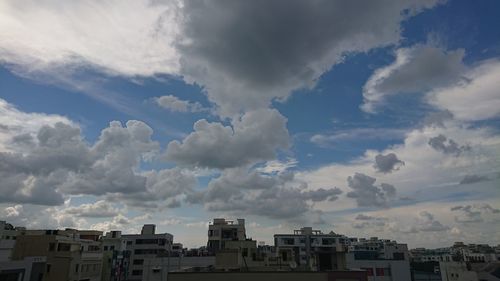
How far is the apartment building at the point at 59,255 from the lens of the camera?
7912cm

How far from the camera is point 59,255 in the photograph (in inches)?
3196

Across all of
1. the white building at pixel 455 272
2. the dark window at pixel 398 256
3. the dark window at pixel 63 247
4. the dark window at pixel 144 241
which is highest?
the dark window at pixel 144 241

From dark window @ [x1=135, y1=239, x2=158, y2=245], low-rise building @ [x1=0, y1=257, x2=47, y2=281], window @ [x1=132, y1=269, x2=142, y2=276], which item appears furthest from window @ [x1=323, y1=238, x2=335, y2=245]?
low-rise building @ [x1=0, y1=257, x2=47, y2=281]

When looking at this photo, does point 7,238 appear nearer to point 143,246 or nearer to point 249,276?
point 143,246

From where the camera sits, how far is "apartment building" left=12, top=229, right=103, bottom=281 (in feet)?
260

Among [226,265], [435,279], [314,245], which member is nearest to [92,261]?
[226,265]

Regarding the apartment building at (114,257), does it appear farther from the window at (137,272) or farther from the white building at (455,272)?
the white building at (455,272)

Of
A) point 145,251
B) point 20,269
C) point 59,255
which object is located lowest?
point 20,269

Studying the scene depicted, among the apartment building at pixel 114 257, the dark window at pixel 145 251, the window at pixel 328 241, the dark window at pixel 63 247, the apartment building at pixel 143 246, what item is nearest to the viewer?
the dark window at pixel 63 247

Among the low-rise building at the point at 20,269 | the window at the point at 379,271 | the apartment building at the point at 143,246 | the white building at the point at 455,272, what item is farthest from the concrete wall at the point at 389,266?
the low-rise building at the point at 20,269

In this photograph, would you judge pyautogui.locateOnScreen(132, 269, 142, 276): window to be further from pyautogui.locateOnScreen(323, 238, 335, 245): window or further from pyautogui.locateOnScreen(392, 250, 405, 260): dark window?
pyautogui.locateOnScreen(392, 250, 405, 260): dark window

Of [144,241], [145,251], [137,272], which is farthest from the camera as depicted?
[144,241]

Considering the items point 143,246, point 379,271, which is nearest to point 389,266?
point 379,271

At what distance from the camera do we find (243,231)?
120250 millimetres
